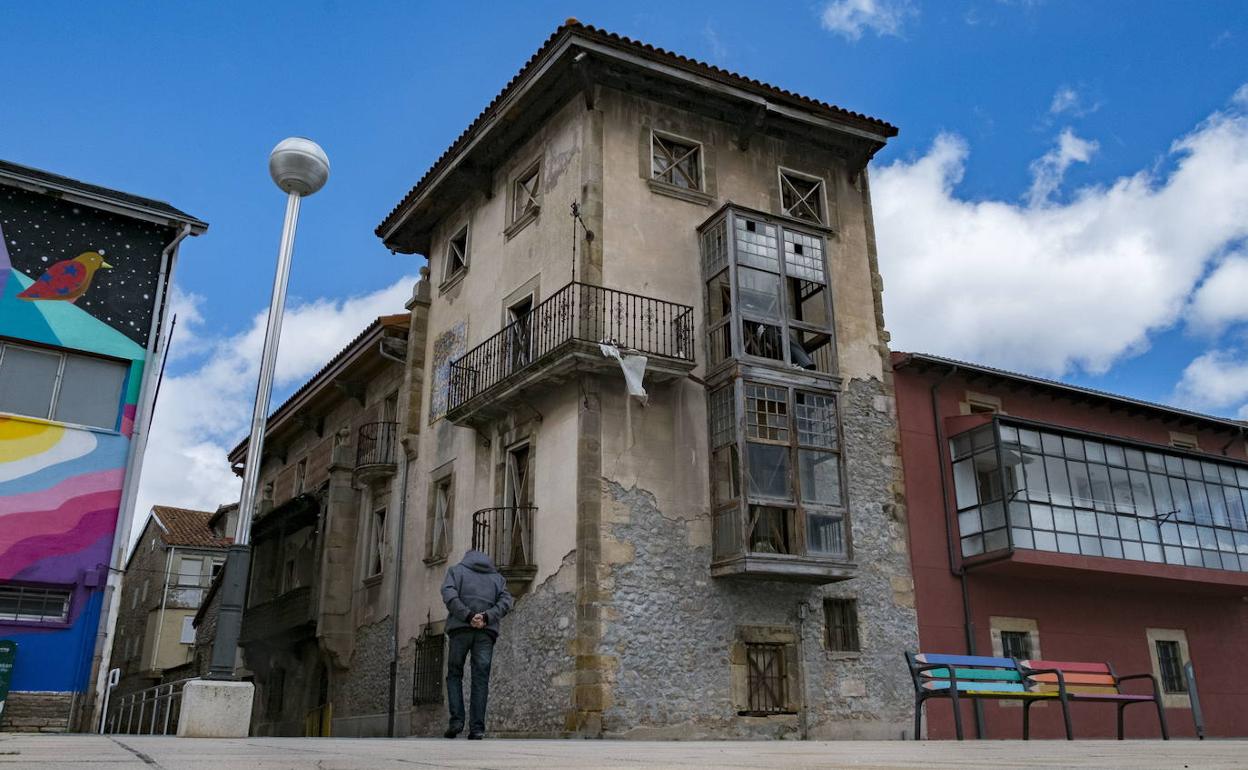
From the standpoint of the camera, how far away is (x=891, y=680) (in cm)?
1560

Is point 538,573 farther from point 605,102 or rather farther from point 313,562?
point 313,562

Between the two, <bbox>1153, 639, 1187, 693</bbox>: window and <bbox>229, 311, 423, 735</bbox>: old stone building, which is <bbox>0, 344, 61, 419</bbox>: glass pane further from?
<bbox>1153, 639, 1187, 693</bbox>: window

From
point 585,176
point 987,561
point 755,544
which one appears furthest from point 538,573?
point 987,561

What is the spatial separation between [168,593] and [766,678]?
1301 inches

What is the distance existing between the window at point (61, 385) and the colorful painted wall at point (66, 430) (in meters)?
0.17

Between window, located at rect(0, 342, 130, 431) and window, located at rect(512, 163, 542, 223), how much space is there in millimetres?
7125

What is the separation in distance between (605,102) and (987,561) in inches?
394

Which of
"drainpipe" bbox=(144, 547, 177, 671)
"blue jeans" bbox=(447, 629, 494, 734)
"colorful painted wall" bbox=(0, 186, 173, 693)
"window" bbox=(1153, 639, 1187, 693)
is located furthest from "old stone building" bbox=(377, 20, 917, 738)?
"drainpipe" bbox=(144, 547, 177, 671)

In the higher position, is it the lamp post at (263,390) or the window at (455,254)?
A: the window at (455,254)

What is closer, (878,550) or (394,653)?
Answer: (878,550)

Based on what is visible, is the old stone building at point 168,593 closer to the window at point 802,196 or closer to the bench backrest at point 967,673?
the window at point 802,196

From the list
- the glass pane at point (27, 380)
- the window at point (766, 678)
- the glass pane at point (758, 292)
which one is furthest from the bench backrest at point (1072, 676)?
the glass pane at point (27, 380)

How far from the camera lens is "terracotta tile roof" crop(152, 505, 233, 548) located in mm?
41375

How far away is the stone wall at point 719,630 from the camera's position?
13656 millimetres
